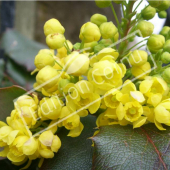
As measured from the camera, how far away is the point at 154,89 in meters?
0.40

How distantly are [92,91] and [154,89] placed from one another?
97 mm

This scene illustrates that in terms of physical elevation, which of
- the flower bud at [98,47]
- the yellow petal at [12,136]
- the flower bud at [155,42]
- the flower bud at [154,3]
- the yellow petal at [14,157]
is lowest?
the yellow petal at [14,157]

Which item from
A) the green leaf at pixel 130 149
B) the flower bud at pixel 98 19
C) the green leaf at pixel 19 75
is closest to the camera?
the green leaf at pixel 130 149

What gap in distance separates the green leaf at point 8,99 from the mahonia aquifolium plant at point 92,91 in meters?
0.05

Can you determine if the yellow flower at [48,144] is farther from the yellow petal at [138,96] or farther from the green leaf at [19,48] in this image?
the green leaf at [19,48]

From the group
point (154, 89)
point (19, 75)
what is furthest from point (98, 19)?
point (19, 75)

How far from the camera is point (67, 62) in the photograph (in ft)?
1.18

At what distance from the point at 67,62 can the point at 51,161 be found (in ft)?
0.56

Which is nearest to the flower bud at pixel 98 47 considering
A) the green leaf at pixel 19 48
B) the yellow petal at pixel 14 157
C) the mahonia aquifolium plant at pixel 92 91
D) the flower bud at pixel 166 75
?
the mahonia aquifolium plant at pixel 92 91

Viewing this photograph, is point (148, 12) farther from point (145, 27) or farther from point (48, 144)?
point (48, 144)

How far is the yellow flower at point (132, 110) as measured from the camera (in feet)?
1.21

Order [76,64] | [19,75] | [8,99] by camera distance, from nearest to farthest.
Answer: [76,64], [8,99], [19,75]

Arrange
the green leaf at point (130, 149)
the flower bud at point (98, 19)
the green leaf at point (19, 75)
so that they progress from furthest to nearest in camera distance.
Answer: the green leaf at point (19, 75)
the flower bud at point (98, 19)
the green leaf at point (130, 149)

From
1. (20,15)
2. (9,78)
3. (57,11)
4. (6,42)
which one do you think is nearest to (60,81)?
(9,78)
